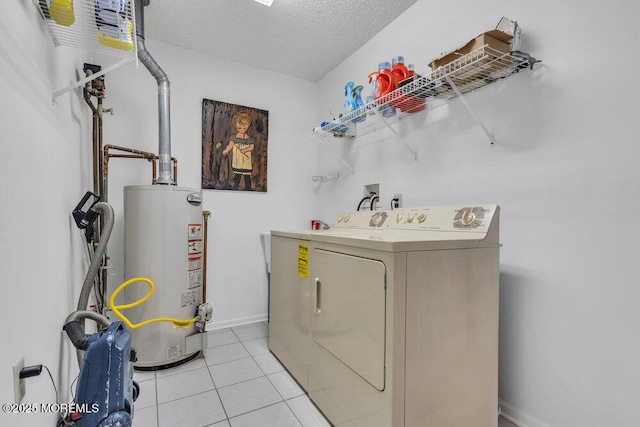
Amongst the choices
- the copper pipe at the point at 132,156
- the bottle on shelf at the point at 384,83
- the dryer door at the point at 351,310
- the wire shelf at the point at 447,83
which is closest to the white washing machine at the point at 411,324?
the dryer door at the point at 351,310

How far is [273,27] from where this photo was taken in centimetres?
252

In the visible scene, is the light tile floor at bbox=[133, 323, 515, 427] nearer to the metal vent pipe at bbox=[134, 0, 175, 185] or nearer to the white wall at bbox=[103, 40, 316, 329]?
the white wall at bbox=[103, 40, 316, 329]

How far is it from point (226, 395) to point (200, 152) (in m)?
2.16

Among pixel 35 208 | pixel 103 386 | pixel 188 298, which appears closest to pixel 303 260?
pixel 188 298

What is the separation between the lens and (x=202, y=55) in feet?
9.52

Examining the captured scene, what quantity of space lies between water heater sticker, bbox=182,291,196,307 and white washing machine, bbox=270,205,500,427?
3.52ft

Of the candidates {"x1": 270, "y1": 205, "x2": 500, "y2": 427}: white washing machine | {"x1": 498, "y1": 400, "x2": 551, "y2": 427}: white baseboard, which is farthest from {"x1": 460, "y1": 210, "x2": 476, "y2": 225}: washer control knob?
{"x1": 498, "y1": 400, "x2": 551, "y2": 427}: white baseboard

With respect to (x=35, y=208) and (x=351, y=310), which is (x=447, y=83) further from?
(x=35, y=208)

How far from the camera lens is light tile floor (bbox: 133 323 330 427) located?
1620 millimetres

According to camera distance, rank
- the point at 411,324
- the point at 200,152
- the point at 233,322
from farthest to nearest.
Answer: the point at 233,322, the point at 200,152, the point at 411,324

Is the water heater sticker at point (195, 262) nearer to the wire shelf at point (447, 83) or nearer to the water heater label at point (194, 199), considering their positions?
the water heater label at point (194, 199)

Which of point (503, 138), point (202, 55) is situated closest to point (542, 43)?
point (503, 138)

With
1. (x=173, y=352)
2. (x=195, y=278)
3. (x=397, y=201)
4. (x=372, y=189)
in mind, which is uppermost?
(x=372, y=189)

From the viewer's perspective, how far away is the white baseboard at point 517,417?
1.48 m
